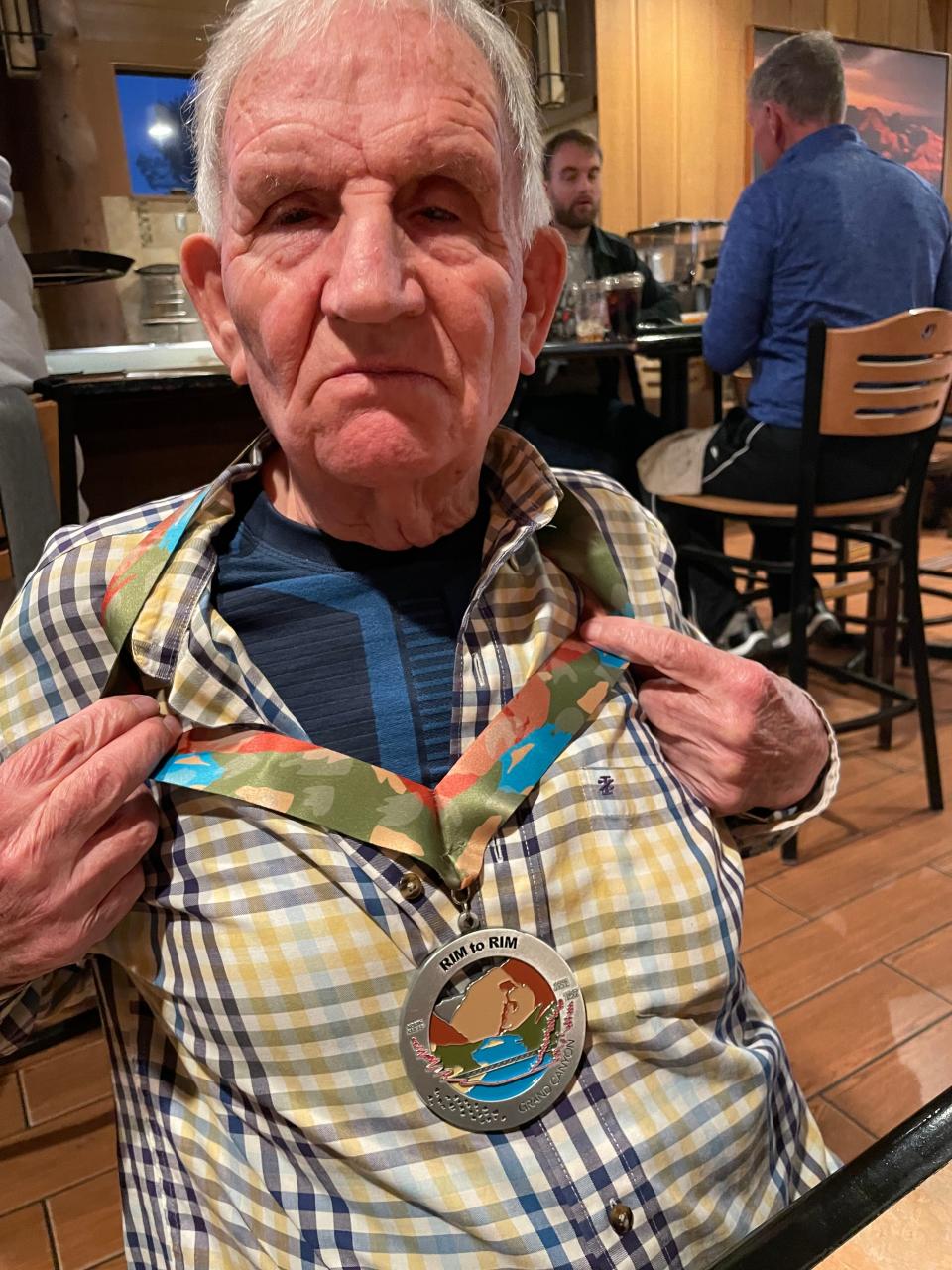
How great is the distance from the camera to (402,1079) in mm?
621

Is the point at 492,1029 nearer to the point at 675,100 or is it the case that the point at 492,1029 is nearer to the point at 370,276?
the point at 370,276

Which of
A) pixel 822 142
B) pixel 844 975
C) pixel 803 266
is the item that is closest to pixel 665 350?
pixel 803 266

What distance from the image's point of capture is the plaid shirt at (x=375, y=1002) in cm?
62

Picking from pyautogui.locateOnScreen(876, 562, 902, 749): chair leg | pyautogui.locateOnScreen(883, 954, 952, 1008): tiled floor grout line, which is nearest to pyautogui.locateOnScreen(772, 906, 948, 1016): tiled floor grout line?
pyautogui.locateOnScreen(883, 954, 952, 1008): tiled floor grout line

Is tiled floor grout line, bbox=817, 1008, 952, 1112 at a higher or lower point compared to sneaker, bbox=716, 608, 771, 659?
lower

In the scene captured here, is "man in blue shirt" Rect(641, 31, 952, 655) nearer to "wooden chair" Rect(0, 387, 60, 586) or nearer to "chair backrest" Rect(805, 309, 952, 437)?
"chair backrest" Rect(805, 309, 952, 437)

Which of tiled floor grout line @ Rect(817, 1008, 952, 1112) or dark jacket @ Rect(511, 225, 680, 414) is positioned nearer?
tiled floor grout line @ Rect(817, 1008, 952, 1112)

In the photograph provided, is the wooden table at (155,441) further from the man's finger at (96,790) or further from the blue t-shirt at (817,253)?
the man's finger at (96,790)

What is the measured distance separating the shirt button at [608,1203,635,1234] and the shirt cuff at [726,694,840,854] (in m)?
0.33

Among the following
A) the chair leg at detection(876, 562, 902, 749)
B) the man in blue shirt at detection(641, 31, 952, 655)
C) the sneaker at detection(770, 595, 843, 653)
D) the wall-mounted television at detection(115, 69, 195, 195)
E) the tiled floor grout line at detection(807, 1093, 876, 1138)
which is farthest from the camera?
the wall-mounted television at detection(115, 69, 195, 195)

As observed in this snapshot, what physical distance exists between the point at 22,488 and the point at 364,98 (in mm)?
900

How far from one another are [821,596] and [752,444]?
590 mm

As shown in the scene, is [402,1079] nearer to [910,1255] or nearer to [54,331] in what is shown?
[910,1255]

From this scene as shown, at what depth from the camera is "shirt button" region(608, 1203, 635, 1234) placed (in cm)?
63
